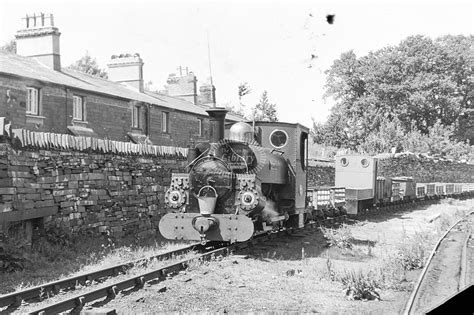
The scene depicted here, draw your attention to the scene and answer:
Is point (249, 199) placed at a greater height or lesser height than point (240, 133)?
lesser

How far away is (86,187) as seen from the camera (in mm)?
10703

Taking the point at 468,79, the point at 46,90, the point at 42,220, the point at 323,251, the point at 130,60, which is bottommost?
the point at 323,251

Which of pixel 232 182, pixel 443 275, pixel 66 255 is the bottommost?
pixel 443 275

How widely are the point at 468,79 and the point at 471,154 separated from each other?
24.9ft

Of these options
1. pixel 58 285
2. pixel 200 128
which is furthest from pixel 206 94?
pixel 58 285

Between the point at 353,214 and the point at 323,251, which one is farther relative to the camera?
the point at 353,214

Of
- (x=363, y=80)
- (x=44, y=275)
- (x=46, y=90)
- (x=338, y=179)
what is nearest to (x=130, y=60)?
(x=46, y=90)

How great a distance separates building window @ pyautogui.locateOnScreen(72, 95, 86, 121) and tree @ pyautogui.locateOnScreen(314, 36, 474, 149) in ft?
101

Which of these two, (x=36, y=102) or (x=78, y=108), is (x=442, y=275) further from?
(x=78, y=108)

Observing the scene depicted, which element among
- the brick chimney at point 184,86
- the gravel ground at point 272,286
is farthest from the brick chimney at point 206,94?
the gravel ground at point 272,286

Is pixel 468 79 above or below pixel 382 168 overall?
above

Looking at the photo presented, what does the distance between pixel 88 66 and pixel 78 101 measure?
29578mm

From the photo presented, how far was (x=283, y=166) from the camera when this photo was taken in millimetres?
10695

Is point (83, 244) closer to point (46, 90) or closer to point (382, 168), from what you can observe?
point (46, 90)
